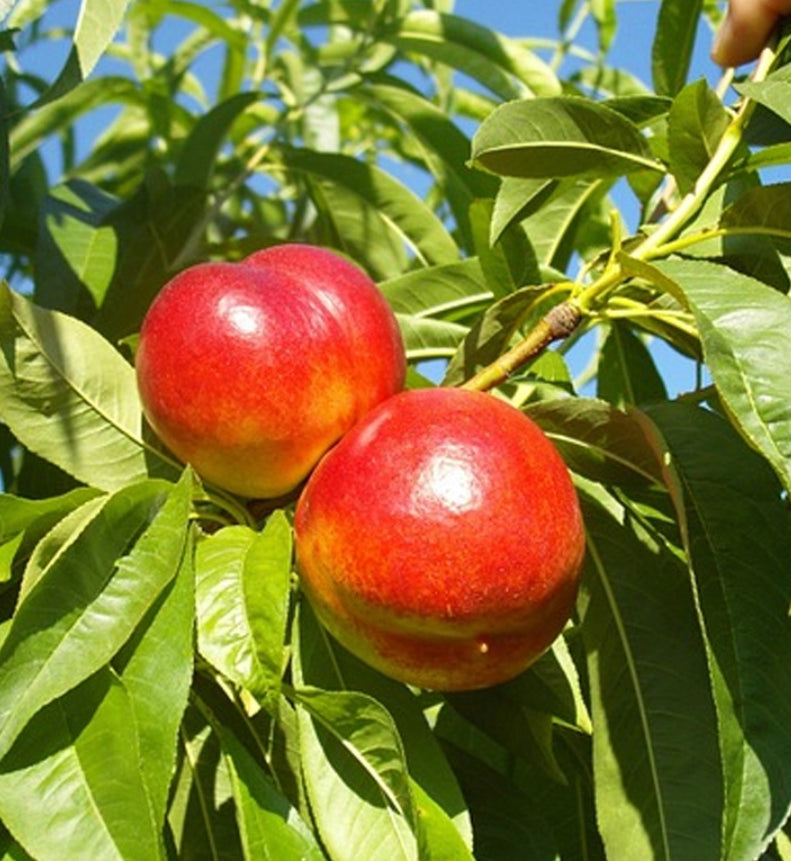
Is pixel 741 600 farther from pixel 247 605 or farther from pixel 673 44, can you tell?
pixel 673 44

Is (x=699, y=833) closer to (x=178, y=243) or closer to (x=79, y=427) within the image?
(x=79, y=427)

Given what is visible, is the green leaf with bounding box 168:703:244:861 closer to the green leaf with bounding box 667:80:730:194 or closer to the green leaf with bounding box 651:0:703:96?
the green leaf with bounding box 667:80:730:194

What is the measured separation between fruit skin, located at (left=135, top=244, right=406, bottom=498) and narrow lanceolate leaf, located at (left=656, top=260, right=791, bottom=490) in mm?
295

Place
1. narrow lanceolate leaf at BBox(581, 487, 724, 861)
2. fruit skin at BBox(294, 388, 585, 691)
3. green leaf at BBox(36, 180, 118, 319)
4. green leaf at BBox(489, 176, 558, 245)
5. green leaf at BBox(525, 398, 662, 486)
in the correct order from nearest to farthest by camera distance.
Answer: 1. fruit skin at BBox(294, 388, 585, 691)
2. narrow lanceolate leaf at BBox(581, 487, 724, 861)
3. green leaf at BBox(525, 398, 662, 486)
4. green leaf at BBox(489, 176, 558, 245)
5. green leaf at BBox(36, 180, 118, 319)

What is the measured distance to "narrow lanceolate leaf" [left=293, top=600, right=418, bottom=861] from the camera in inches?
42.4

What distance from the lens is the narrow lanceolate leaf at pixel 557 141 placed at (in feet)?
4.45

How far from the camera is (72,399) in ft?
4.39

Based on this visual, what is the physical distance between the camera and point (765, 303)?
3.59 ft

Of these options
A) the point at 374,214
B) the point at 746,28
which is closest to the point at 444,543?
the point at 746,28

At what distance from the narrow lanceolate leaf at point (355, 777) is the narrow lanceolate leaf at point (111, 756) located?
13 centimetres

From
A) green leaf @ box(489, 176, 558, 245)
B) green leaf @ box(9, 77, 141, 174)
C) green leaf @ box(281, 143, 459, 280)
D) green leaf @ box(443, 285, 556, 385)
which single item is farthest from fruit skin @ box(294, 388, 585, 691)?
green leaf @ box(9, 77, 141, 174)

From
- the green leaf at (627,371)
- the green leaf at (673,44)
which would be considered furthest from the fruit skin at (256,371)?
the green leaf at (673,44)

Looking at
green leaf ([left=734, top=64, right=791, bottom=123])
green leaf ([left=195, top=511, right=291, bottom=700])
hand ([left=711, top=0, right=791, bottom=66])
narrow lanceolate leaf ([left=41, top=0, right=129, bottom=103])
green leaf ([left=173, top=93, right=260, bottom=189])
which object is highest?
narrow lanceolate leaf ([left=41, top=0, right=129, bottom=103])

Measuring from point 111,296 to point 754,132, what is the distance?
0.80 metres
